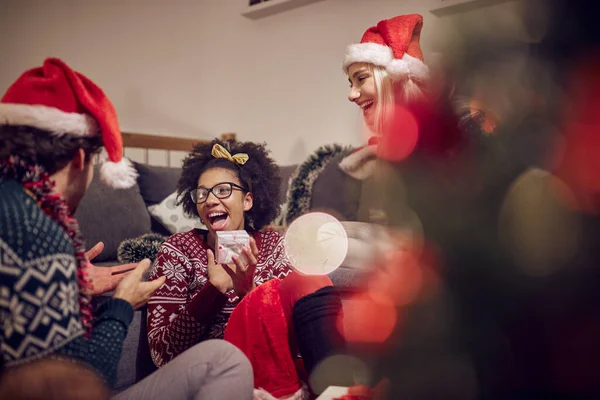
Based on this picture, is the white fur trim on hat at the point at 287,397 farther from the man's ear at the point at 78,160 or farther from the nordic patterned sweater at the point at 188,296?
the man's ear at the point at 78,160

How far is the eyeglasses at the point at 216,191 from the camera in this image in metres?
1.37

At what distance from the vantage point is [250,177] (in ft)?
4.92

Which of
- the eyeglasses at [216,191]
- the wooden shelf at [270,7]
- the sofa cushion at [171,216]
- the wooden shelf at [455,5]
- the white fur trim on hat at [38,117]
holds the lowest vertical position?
the sofa cushion at [171,216]

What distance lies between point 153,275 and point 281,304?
34cm

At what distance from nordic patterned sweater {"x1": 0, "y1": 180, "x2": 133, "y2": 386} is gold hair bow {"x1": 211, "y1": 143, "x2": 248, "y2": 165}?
0.80m

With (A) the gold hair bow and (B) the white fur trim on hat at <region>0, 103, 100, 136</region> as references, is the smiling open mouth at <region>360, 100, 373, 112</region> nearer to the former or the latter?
(A) the gold hair bow

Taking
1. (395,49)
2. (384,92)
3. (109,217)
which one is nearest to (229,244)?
(384,92)

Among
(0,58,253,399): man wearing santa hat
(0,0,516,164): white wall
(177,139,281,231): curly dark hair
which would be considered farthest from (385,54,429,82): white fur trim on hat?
(0,0,516,164): white wall

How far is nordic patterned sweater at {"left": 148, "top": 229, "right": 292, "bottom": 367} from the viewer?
1135 mm

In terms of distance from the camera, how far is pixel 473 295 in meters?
0.56

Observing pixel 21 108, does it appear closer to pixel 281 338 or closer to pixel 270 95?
pixel 281 338

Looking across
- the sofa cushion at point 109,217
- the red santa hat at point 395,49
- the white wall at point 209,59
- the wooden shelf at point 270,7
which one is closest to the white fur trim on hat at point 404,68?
the red santa hat at point 395,49

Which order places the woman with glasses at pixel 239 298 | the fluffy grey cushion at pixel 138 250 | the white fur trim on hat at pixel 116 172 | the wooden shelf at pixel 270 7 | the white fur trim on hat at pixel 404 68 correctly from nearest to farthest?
the white fur trim on hat at pixel 116 172 < the woman with glasses at pixel 239 298 < the white fur trim on hat at pixel 404 68 < the fluffy grey cushion at pixel 138 250 < the wooden shelf at pixel 270 7

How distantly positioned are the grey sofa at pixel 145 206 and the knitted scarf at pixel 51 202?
1023 millimetres
